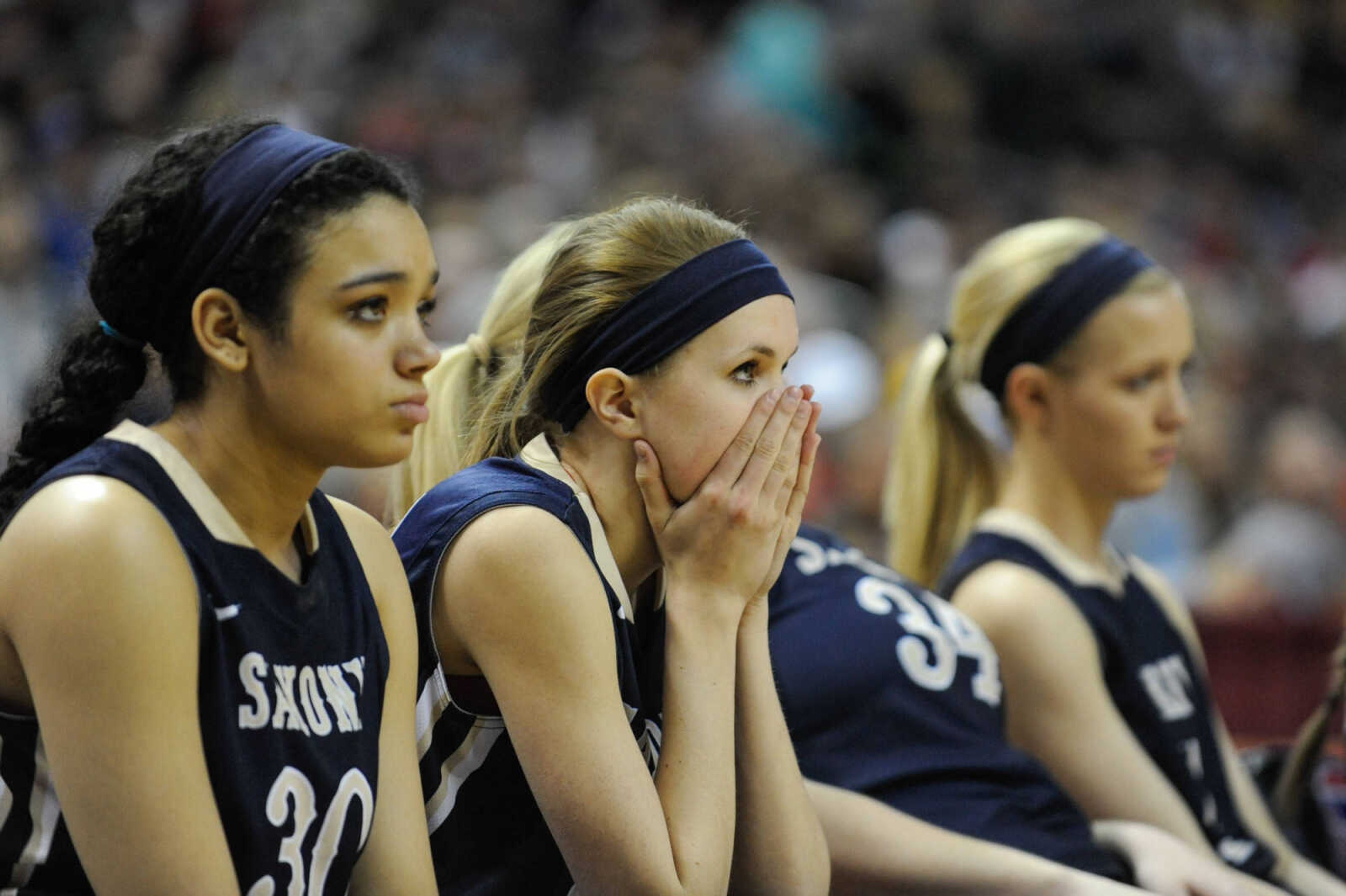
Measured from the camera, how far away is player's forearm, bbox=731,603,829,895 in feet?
6.66

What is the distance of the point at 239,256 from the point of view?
5.36ft

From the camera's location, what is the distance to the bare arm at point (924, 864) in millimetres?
2318

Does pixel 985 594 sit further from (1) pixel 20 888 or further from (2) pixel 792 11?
(2) pixel 792 11

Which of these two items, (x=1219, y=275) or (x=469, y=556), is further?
(x=1219, y=275)

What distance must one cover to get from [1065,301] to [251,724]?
191cm

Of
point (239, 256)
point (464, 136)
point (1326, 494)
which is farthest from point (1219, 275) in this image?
point (239, 256)

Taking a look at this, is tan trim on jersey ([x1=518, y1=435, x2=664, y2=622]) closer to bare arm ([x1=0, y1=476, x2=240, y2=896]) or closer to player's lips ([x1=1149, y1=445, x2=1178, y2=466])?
bare arm ([x1=0, y1=476, x2=240, y2=896])

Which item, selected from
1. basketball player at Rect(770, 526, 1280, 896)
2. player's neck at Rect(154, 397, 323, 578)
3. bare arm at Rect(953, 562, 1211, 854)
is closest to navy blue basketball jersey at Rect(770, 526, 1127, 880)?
basketball player at Rect(770, 526, 1280, 896)

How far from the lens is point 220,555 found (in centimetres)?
164

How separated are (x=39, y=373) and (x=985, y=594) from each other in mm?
1691

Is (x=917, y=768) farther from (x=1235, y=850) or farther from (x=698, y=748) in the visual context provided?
(x=1235, y=850)

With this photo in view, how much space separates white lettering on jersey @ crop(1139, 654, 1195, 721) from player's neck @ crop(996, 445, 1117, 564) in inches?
9.4

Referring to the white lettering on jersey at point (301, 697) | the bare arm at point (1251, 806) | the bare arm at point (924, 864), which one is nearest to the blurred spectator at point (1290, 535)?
the bare arm at point (1251, 806)

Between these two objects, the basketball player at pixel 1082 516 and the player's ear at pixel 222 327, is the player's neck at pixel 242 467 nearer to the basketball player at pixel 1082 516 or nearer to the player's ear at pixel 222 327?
the player's ear at pixel 222 327
